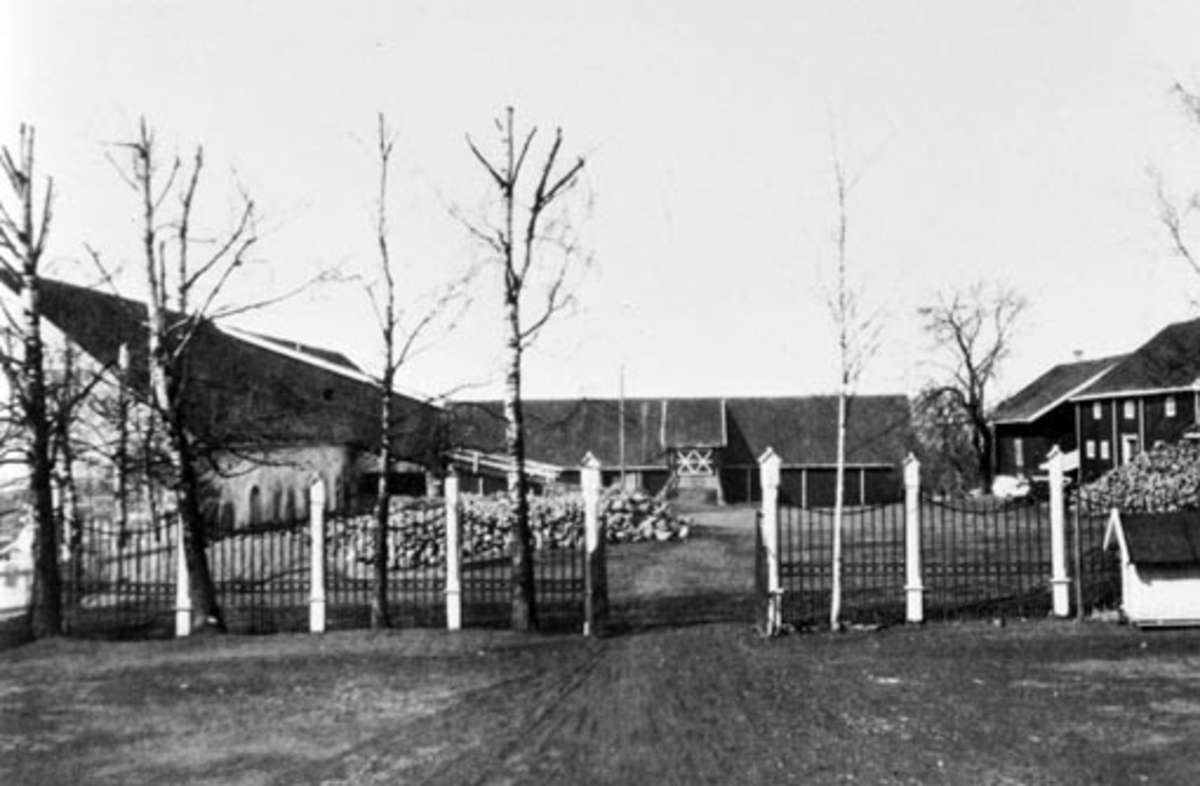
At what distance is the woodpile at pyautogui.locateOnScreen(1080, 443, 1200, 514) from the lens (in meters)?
29.1

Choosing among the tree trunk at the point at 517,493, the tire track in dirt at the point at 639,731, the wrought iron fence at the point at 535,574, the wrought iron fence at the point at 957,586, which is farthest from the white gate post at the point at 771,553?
the tree trunk at the point at 517,493

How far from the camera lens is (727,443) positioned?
2422 inches

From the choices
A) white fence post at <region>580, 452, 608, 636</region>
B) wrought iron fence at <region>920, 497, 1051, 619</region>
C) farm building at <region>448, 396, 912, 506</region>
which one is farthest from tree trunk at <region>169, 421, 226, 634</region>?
farm building at <region>448, 396, 912, 506</region>

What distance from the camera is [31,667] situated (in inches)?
521

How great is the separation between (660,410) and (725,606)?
147 feet

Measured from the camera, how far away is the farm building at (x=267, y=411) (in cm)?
2966

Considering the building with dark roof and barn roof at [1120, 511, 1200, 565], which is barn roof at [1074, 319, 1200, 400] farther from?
barn roof at [1120, 511, 1200, 565]

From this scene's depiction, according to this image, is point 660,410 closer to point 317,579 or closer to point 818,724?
point 317,579

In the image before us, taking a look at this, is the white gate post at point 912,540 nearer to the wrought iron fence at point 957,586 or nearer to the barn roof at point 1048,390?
the wrought iron fence at point 957,586

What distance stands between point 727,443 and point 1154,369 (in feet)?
79.7

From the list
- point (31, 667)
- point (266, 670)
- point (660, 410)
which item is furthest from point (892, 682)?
point (660, 410)

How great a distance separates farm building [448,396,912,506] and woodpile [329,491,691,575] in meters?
24.6

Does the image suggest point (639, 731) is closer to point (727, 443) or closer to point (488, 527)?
point (488, 527)

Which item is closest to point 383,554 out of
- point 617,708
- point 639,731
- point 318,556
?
point 318,556
